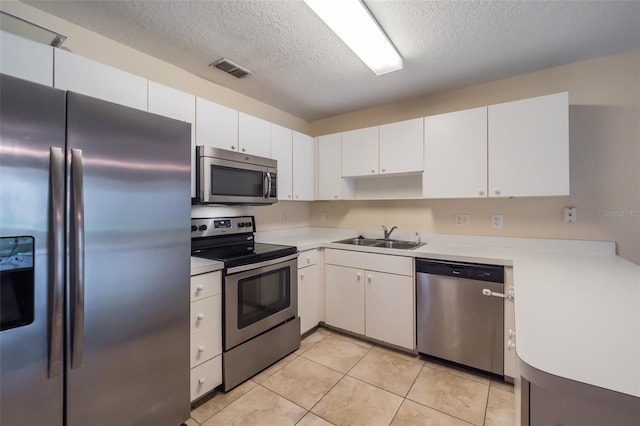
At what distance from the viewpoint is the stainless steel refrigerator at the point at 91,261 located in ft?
3.18

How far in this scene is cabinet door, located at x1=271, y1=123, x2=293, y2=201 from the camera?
8.68 feet

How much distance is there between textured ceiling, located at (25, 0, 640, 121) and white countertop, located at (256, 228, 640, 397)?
1.45 metres

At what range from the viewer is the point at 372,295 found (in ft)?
7.97

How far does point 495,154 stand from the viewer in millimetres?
2131

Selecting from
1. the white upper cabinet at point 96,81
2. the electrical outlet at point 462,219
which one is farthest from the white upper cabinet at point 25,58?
the electrical outlet at point 462,219

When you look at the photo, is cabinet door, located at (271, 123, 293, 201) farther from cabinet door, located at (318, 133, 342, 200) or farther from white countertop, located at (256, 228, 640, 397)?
white countertop, located at (256, 228, 640, 397)

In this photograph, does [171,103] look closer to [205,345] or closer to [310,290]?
[205,345]

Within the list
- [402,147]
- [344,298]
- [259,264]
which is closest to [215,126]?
[259,264]

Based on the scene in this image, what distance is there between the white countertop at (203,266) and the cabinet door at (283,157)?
3.56 ft

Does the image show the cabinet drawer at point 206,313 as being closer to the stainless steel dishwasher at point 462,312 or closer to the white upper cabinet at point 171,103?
the white upper cabinet at point 171,103

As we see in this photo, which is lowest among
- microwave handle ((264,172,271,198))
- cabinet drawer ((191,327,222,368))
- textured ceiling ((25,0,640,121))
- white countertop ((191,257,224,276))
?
cabinet drawer ((191,327,222,368))

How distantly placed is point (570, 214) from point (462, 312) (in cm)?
114

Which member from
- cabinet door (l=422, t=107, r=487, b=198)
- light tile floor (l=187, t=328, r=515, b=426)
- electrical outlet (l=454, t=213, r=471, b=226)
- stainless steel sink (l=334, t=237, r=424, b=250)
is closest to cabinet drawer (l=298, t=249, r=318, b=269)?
stainless steel sink (l=334, t=237, r=424, b=250)

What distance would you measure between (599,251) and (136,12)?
3.47 metres
